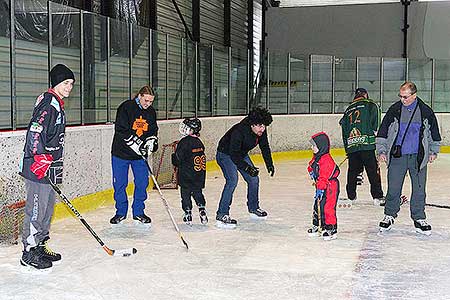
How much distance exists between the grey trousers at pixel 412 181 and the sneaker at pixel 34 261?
260 cm

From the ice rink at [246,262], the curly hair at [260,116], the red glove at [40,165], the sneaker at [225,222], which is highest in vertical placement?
the curly hair at [260,116]

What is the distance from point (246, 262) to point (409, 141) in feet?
5.21

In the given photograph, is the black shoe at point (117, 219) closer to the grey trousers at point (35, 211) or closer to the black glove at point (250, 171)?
the black glove at point (250, 171)

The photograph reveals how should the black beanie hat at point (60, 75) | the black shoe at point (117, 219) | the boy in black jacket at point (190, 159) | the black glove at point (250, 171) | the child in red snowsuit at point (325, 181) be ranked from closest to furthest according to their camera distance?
the black beanie hat at point (60, 75), the child in red snowsuit at point (325, 181), the black glove at point (250, 171), the boy in black jacket at point (190, 159), the black shoe at point (117, 219)

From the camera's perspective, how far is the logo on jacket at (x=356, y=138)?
6328mm

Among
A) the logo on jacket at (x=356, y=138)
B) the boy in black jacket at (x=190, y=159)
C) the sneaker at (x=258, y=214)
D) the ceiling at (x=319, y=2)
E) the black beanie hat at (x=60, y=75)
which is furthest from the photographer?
the ceiling at (x=319, y=2)

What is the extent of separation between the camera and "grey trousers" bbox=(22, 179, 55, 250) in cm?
396

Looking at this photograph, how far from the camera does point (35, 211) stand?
13.0ft

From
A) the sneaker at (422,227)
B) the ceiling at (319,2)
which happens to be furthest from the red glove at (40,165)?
the ceiling at (319,2)

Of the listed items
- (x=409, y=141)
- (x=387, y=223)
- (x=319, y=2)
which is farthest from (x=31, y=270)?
(x=319, y=2)

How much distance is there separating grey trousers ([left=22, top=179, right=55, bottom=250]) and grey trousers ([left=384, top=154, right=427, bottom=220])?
8.33 feet

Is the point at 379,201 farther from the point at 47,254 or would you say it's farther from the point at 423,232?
the point at 47,254

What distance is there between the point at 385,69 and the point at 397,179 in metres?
8.71

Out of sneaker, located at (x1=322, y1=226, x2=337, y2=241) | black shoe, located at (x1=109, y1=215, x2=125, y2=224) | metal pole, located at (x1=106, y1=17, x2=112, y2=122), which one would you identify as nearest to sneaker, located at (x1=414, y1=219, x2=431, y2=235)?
sneaker, located at (x1=322, y1=226, x2=337, y2=241)
